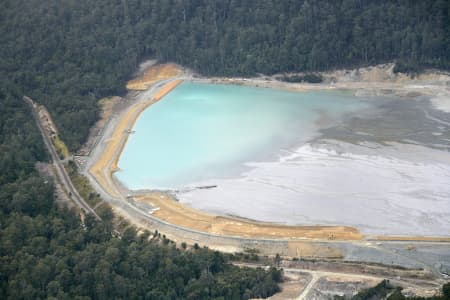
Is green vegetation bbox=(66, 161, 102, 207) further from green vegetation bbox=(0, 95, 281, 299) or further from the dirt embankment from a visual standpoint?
green vegetation bbox=(0, 95, 281, 299)

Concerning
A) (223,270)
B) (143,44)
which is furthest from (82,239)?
(143,44)

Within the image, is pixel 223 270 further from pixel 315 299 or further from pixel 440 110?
pixel 440 110

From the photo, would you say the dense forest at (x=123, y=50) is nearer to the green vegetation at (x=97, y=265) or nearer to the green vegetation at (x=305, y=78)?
the green vegetation at (x=97, y=265)

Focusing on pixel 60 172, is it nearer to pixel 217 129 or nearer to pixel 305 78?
pixel 217 129

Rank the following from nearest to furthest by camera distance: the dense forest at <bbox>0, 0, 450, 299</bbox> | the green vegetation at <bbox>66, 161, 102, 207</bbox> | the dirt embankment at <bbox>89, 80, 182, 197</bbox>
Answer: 1. the dense forest at <bbox>0, 0, 450, 299</bbox>
2. the green vegetation at <bbox>66, 161, 102, 207</bbox>
3. the dirt embankment at <bbox>89, 80, 182, 197</bbox>

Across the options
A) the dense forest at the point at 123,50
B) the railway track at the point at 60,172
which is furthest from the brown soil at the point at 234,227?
the railway track at the point at 60,172

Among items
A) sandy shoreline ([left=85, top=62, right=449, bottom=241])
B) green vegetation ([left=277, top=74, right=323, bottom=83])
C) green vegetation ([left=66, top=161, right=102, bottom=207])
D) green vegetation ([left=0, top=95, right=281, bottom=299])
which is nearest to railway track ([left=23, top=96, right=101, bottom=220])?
green vegetation ([left=66, top=161, right=102, bottom=207])
